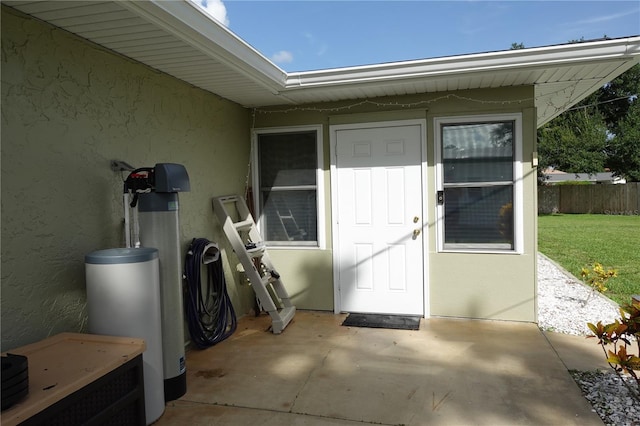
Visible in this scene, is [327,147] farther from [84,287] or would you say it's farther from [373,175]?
[84,287]

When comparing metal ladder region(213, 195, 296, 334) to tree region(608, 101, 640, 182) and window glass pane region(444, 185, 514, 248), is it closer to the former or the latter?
window glass pane region(444, 185, 514, 248)

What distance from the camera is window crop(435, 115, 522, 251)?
4.14m

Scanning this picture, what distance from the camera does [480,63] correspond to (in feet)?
Result: 11.5

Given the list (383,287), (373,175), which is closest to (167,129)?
(373,175)

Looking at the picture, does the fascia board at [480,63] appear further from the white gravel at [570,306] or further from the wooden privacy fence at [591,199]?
the wooden privacy fence at [591,199]

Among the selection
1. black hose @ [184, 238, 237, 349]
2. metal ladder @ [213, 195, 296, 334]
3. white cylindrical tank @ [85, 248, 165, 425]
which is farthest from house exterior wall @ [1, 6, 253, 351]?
metal ladder @ [213, 195, 296, 334]

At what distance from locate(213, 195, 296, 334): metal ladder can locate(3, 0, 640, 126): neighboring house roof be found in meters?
1.19

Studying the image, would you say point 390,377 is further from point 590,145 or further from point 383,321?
point 590,145

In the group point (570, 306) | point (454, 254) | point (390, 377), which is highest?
point (454, 254)

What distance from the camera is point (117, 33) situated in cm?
254

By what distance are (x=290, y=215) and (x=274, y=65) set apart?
1.81m

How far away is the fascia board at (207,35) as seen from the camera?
2247 mm

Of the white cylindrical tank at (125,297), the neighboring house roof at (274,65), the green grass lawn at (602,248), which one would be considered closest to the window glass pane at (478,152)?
the neighboring house roof at (274,65)

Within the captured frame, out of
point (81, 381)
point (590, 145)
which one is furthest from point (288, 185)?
point (590, 145)
